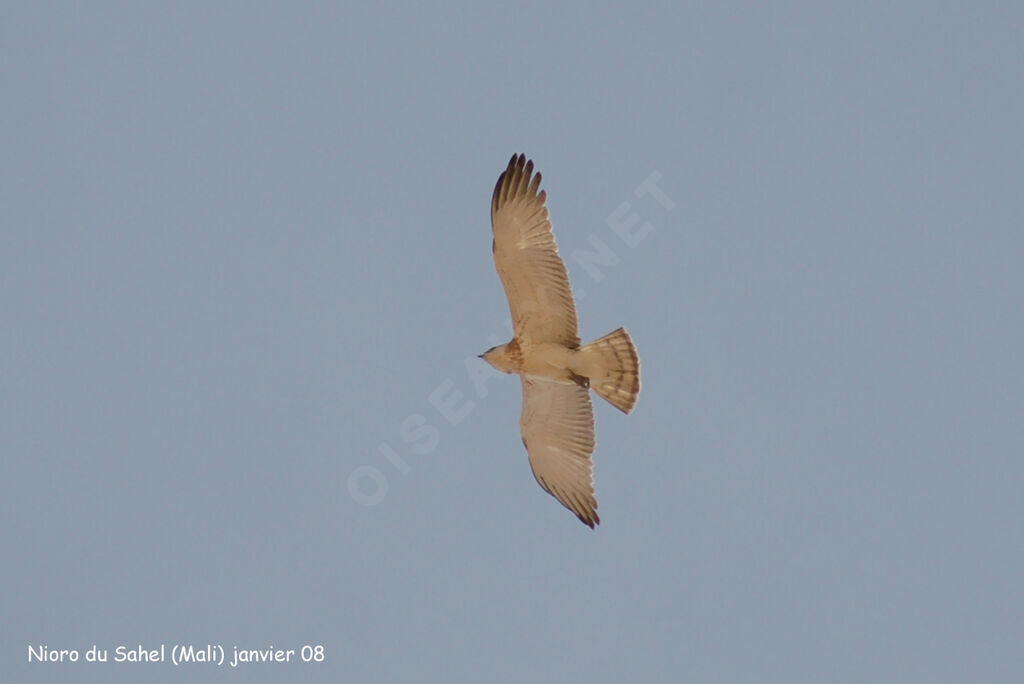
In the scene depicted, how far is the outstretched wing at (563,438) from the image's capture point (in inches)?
672

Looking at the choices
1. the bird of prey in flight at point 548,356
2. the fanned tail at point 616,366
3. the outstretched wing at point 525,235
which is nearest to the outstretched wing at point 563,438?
the bird of prey in flight at point 548,356

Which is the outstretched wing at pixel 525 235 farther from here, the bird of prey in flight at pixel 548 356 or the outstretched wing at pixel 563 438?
the outstretched wing at pixel 563 438

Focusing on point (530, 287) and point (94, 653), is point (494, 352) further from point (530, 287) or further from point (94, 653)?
point (94, 653)

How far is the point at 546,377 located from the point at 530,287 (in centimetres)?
117

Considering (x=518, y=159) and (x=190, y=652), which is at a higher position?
(x=518, y=159)

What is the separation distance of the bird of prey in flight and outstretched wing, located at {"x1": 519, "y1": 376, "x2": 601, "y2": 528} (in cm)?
1

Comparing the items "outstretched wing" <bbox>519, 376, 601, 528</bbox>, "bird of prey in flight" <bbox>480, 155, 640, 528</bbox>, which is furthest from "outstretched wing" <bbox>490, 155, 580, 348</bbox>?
"outstretched wing" <bbox>519, 376, 601, 528</bbox>

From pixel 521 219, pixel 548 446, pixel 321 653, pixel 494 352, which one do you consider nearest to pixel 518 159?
pixel 521 219

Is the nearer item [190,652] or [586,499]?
[586,499]

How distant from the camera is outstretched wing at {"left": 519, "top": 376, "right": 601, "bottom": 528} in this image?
17062 millimetres

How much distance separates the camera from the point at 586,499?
17.1m

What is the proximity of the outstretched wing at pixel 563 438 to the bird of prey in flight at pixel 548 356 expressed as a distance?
0.01 meters

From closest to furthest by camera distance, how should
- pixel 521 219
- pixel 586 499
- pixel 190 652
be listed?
pixel 521 219 < pixel 586 499 < pixel 190 652

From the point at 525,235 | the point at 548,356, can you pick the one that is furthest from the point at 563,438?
the point at 525,235
